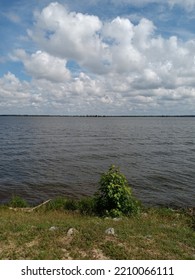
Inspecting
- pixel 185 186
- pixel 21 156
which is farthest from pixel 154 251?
pixel 21 156

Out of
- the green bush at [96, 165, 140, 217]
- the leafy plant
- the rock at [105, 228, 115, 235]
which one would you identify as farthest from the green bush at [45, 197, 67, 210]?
the rock at [105, 228, 115, 235]

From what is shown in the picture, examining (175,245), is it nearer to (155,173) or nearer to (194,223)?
(194,223)

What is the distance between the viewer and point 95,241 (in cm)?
902

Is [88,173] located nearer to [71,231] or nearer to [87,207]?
[87,207]

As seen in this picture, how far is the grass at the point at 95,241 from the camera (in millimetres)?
8094

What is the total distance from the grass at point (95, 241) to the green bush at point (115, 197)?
5.20 feet

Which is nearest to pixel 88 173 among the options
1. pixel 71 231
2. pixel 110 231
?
pixel 110 231

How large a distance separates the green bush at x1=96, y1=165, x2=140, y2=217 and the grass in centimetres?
158

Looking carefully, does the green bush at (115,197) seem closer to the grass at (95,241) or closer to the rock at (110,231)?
the grass at (95,241)

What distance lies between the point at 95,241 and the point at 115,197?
4280 millimetres

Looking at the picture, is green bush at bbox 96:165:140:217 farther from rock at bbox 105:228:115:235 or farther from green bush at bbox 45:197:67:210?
green bush at bbox 45:197:67:210
